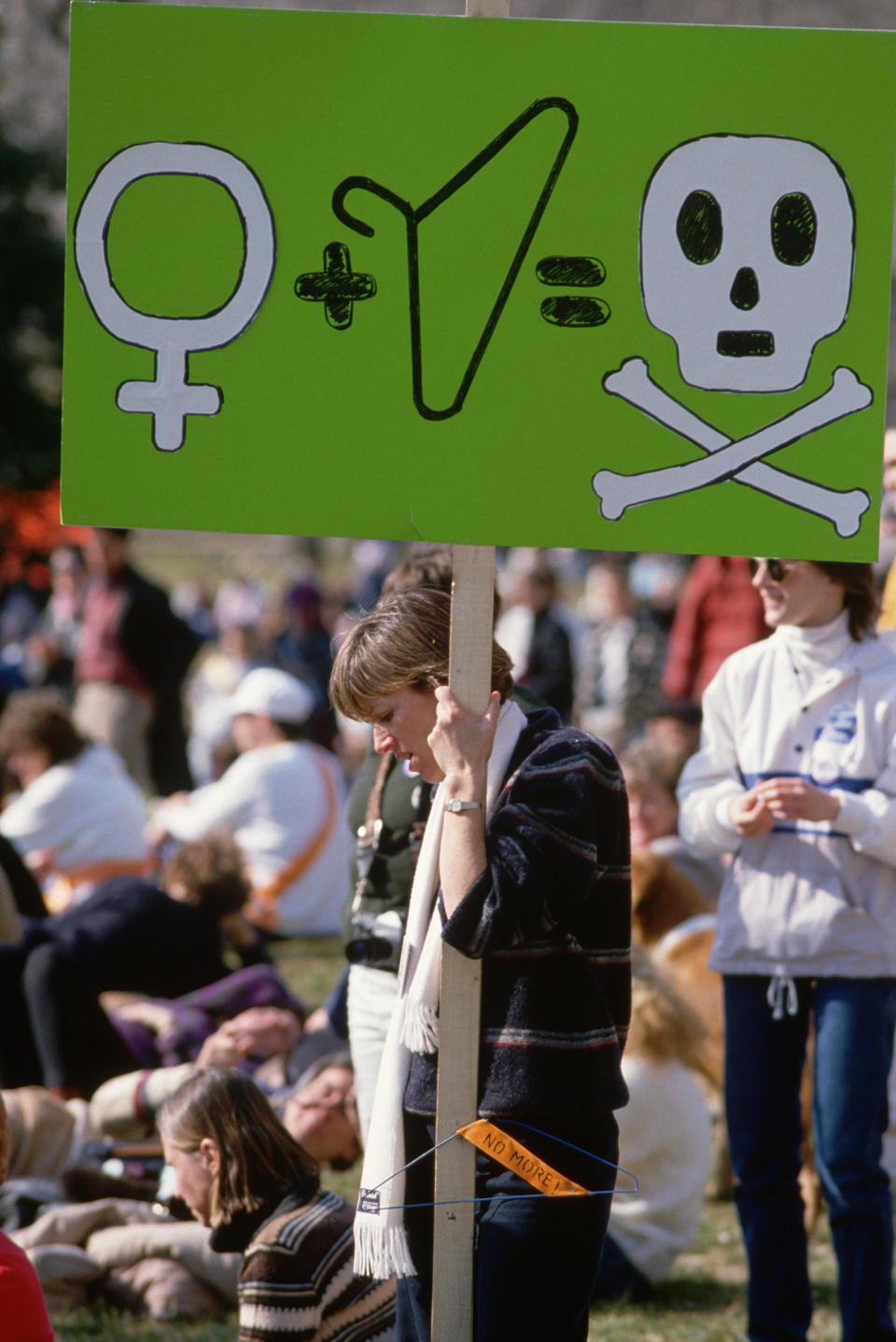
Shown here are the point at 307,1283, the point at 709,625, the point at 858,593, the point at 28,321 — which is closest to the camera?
the point at 307,1283

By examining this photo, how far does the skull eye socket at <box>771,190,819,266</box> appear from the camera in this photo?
2254 mm

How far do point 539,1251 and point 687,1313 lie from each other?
1984 millimetres

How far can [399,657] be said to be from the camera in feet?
7.89

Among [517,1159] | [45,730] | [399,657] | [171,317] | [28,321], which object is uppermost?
[28,321]

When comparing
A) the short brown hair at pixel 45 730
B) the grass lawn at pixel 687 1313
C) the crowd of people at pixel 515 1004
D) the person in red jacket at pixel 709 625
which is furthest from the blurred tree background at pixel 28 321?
the grass lawn at pixel 687 1313

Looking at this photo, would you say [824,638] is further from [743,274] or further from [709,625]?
[709,625]

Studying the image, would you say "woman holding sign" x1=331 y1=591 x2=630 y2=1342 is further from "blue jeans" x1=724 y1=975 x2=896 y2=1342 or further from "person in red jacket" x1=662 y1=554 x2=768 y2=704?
"person in red jacket" x1=662 y1=554 x2=768 y2=704

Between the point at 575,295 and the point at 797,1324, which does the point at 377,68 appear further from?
the point at 797,1324

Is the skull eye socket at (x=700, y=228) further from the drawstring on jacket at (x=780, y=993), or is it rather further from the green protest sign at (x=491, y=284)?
the drawstring on jacket at (x=780, y=993)

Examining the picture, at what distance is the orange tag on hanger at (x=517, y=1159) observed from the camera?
7.37 ft

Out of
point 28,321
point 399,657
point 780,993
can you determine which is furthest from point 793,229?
point 28,321

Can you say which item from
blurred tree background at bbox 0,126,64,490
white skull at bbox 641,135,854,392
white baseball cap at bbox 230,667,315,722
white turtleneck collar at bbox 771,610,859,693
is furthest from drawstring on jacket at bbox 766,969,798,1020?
blurred tree background at bbox 0,126,64,490

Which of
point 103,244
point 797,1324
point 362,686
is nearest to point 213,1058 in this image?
point 797,1324

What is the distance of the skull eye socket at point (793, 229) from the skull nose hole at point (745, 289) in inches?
1.8
